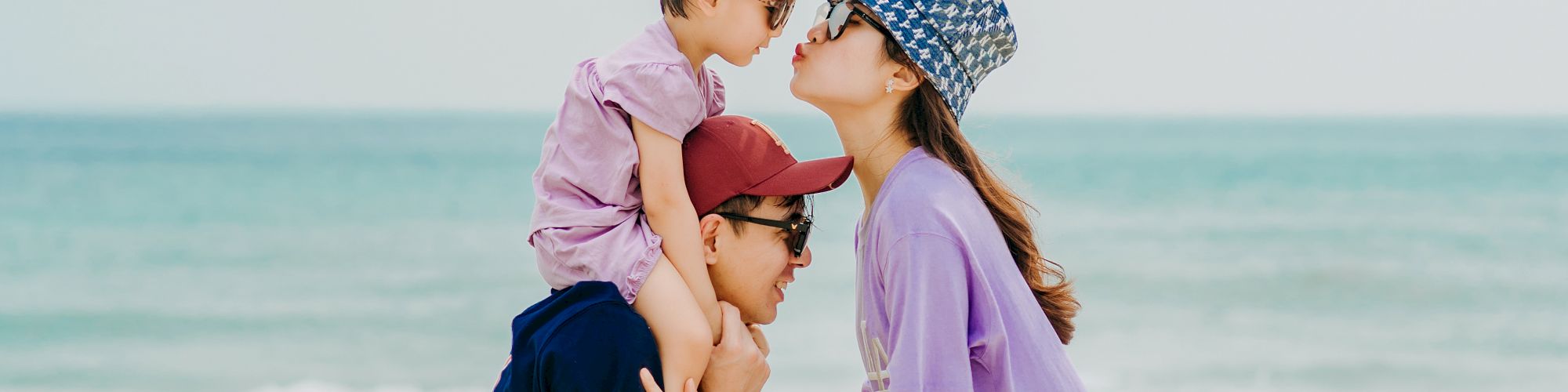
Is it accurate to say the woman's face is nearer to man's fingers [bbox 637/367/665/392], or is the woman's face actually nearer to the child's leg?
the child's leg

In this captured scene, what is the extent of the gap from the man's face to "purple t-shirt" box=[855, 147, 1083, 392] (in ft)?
0.66

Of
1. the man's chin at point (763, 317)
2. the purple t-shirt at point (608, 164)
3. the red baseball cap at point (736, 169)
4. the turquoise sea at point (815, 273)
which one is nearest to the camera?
the purple t-shirt at point (608, 164)

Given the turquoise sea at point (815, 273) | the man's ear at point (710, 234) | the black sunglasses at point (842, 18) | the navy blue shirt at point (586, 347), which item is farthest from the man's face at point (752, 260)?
the turquoise sea at point (815, 273)

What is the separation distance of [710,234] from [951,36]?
25.0 inches

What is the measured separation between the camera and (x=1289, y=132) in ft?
126

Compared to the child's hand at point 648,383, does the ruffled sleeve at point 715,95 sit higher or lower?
higher

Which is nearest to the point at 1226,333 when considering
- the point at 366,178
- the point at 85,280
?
the point at 85,280

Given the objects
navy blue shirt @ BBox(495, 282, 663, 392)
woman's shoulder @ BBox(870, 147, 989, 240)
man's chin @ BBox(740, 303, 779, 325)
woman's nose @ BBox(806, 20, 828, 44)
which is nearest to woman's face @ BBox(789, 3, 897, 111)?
woman's nose @ BBox(806, 20, 828, 44)

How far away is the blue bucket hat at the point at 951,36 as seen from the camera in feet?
8.52

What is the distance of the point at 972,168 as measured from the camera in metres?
2.64

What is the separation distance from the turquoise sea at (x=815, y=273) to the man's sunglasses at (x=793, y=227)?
1.41 feet

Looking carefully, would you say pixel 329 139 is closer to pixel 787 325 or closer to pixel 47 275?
pixel 47 275

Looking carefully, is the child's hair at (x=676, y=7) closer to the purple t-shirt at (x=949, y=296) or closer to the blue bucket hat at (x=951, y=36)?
the blue bucket hat at (x=951, y=36)

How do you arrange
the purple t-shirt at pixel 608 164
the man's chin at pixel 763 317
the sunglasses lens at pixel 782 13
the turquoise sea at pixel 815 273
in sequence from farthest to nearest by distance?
1. the turquoise sea at pixel 815 273
2. the man's chin at pixel 763 317
3. the sunglasses lens at pixel 782 13
4. the purple t-shirt at pixel 608 164
